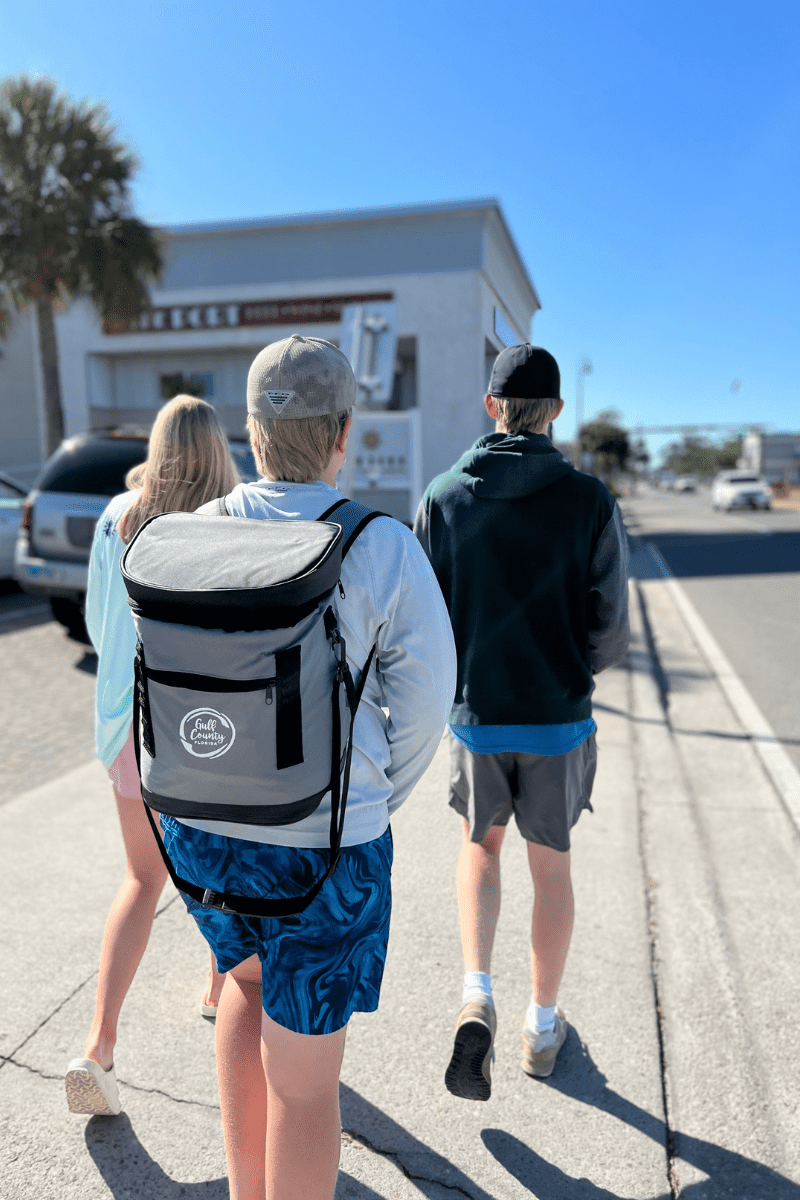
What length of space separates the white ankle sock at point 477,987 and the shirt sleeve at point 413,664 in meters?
0.88

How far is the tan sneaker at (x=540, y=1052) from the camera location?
229 centimetres

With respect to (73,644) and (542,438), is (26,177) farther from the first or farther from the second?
(542,438)

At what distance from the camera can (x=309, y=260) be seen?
2245cm

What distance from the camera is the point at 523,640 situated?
2139 mm

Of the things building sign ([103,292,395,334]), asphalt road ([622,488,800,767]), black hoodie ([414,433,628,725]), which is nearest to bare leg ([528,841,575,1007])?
black hoodie ([414,433,628,725])

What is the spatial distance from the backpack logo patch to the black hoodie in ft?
3.23

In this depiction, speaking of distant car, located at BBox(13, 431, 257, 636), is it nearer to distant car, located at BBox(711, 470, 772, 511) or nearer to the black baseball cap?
the black baseball cap

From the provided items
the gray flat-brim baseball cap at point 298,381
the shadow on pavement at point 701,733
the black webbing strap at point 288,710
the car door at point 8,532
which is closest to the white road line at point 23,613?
the car door at point 8,532

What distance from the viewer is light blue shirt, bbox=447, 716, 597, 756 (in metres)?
2.16

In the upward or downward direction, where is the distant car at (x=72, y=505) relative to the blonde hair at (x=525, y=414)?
downward

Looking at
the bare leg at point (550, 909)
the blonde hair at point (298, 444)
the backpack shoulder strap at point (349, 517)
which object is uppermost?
the blonde hair at point (298, 444)

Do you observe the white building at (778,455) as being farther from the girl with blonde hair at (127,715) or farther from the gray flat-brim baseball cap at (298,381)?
the gray flat-brim baseball cap at (298,381)

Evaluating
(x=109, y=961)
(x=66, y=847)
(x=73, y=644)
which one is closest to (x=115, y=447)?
(x=73, y=644)

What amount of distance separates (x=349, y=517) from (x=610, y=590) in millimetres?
926
